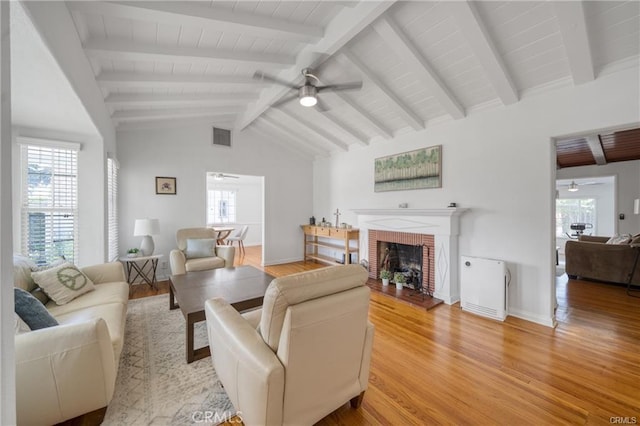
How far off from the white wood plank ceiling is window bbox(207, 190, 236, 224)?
4.96m

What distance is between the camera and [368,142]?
4750mm

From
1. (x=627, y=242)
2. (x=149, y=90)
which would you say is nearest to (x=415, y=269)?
(x=627, y=242)

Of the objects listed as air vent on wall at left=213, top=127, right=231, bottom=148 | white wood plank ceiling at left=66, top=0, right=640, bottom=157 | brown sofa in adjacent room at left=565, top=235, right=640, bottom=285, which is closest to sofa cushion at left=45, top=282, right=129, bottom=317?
white wood plank ceiling at left=66, top=0, right=640, bottom=157

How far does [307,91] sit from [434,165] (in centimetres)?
220

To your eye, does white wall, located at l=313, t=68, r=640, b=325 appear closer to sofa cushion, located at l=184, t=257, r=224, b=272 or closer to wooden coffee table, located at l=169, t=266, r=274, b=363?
wooden coffee table, located at l=169, t=266, r=274, b=363

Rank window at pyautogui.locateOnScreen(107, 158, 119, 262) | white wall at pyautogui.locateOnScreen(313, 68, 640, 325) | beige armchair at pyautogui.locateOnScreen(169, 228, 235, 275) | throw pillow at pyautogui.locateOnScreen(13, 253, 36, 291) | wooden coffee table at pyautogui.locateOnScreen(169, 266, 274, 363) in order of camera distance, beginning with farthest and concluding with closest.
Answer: beige armchair at pyautogui.locateOnScreen(169, 228, 235, 275) → window at pyautogui.locateOnScreen(107, 158, 119, 262) → white wall at pyautogui.locateOnScreen(313, 68, 640, 325) → wooden coffee table at pyautogui.locateOnScreen(169, 266, 274, 363) → throw pillow at pyautogui.locateOnScreen(13, 253, 36, 291)

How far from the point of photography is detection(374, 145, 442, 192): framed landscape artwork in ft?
12.2

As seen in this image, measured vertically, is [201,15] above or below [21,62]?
above

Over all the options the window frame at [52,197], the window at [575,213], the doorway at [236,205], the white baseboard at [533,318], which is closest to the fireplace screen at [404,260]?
the white baseboard at [533,318]

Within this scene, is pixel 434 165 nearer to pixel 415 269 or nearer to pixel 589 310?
pixel 415 269

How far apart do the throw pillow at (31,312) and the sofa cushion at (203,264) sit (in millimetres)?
2182

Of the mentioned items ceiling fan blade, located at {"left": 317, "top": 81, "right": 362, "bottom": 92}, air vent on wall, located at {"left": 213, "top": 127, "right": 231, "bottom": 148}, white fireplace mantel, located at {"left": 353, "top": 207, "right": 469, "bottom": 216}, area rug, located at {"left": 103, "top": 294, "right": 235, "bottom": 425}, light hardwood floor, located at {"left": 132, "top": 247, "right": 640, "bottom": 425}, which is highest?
air vent on wall, located at {"left": 213, "top": 127, "right": 231, "bottom": 148}

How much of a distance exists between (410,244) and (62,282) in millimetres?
4112

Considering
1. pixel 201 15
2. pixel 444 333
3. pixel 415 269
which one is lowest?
pixel 444 333
